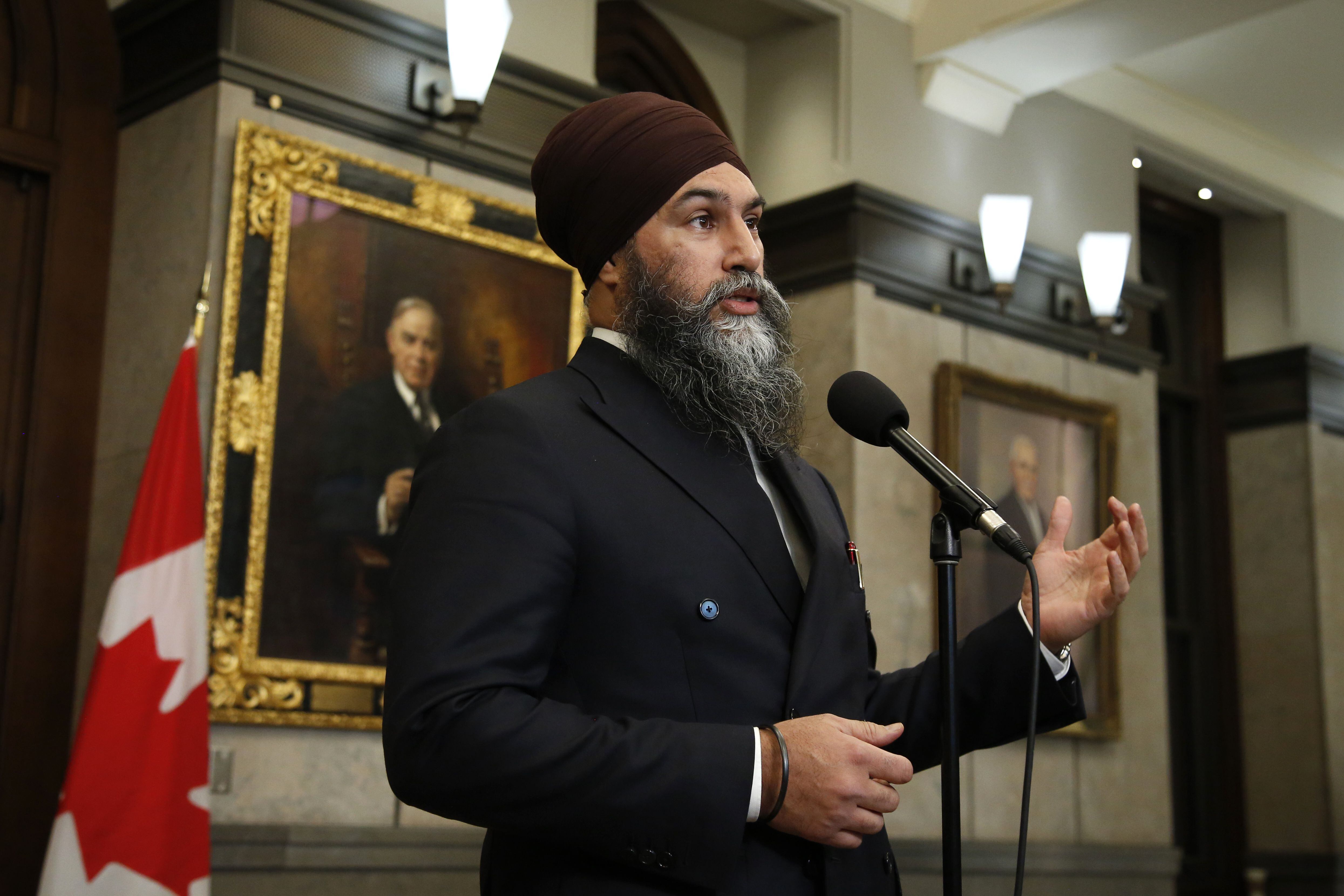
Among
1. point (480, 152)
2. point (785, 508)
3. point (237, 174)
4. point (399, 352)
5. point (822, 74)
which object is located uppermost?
point (822, 74)

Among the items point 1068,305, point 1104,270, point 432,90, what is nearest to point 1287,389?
point 1068,305

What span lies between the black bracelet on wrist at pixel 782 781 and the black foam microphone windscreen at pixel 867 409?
420mm

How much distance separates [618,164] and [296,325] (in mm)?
2415

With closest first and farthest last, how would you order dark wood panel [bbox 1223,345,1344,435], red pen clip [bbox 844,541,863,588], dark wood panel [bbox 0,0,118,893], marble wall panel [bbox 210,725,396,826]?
red pen clip [bbox 844,541,863,588] < marble wall panel [bbox 210,725,396,826] < dark wood panel [bbox 0,0,118,893] < dark wood panel [bbox 1223,345,1344,435]

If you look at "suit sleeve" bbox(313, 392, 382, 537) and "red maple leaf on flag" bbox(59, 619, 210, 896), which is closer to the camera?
"red maple leaf on flag" bbox(59, 619, 210, 896)

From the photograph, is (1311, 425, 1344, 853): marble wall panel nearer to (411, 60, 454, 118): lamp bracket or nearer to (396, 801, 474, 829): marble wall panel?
(396, 801, 474, 829): marble wall panel

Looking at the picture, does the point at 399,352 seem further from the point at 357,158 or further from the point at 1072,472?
the point at 1072,472

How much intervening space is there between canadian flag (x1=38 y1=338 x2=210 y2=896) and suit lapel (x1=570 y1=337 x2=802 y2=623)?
2.15 meters

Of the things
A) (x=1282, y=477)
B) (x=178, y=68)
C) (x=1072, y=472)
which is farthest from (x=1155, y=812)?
(x=178, y=68)

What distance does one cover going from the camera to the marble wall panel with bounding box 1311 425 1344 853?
307 inches

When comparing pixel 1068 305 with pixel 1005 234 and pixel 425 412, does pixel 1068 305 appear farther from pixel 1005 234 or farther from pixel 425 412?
pixel 425 412

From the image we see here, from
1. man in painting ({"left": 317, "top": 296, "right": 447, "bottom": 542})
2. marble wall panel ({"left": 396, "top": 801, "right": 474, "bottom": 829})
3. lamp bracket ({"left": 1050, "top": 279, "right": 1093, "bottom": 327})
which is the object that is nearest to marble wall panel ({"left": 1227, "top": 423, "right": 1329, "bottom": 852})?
lamp bracket ({"left": 1050, "top": 279, "right": 1093, "bottom": 327})

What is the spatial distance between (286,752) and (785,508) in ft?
8.30

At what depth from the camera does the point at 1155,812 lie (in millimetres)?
6562
